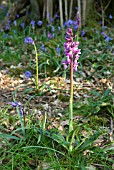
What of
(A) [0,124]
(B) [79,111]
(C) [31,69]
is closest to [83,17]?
(C) [31,69]

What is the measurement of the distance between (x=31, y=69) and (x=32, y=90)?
668 millimetres

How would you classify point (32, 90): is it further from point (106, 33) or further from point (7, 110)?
point (106, 33)

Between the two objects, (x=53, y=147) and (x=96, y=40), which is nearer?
(x=53, y=147)

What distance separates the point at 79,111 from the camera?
11.1 feet

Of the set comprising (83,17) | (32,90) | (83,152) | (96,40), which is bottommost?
(83,152)

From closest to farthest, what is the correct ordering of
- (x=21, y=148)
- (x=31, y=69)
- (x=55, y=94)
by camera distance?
(x=21, y=148) → (x=55, y=94) → (x=31, y=69)

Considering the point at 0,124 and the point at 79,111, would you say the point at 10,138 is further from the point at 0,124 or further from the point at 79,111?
the point at 79,111

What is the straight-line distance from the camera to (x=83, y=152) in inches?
106

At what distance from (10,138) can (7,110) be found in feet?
1.81

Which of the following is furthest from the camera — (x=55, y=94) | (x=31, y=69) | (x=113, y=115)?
(x=31, y=69)

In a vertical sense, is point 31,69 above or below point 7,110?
above

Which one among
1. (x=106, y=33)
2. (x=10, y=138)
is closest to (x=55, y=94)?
(x=10, y=138)

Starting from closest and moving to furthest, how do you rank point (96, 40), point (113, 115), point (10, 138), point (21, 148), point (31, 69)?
point (21, 148)
point (10, 138)
point (113, 115)
point (31, 69)
point (96, 40)

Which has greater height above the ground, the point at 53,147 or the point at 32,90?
the point at 32,90
